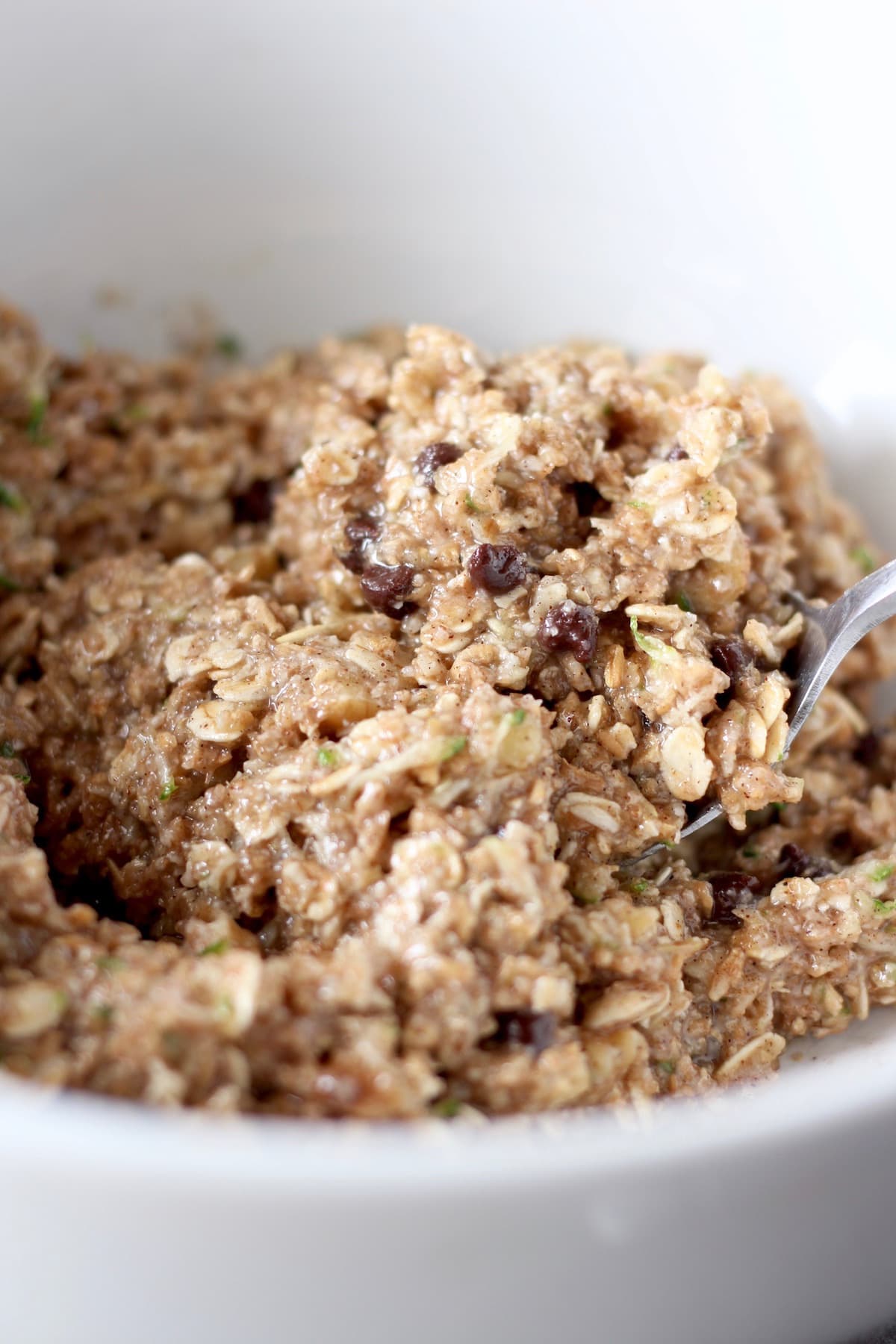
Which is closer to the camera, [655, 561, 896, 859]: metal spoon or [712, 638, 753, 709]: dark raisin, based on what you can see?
[712, 638, 753, 709]: dark raisin

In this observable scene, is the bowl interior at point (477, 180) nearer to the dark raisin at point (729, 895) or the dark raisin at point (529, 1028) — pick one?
the dark raisin at point (729, 895)

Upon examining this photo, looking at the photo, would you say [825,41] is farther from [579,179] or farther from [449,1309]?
[449,1309]

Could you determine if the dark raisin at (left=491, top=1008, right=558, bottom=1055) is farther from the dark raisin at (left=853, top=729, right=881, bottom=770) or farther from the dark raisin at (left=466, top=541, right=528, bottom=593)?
the dark raisin at (left=853, top=729, right=881, bottom=770)

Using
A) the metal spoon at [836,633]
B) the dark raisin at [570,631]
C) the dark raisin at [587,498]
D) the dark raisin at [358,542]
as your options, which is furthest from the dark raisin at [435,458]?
the metal spoon at [836,633]

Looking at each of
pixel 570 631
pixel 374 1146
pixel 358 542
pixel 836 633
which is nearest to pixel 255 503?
pixel 358 542

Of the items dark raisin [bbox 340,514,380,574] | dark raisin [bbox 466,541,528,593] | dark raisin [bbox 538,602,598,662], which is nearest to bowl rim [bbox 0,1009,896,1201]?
dark raisin [bbox 538,602,598,662]

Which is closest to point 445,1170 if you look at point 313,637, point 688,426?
point 313,637
